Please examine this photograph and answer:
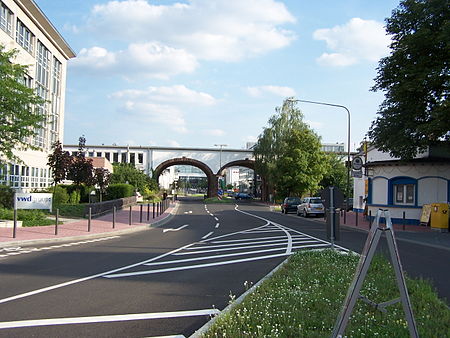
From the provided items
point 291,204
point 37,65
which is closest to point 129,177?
point 37,65

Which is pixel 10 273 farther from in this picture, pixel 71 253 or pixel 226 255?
pixel 226 255

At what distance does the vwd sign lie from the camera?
18.7 m

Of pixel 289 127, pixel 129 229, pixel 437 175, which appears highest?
pixel 289 127

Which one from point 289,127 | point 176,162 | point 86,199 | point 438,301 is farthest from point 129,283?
point 176,162

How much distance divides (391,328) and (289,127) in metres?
55.5

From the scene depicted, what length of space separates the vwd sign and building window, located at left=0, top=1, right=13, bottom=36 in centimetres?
1612

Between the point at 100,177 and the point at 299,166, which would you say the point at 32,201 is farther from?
the point at 299,166

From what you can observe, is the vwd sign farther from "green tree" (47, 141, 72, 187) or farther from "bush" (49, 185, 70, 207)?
"bush" (49, 185, 70, 207)

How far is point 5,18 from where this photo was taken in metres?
A: 30.3

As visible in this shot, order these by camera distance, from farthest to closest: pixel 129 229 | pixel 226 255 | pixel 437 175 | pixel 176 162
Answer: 1. pixel 176 162
2. pixel 437 175
3. pixel 129 229
4. pixel 226 255

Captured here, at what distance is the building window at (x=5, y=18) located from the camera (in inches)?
1165

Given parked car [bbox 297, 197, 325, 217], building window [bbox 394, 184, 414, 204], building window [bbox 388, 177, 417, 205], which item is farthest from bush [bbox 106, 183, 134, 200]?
building window [bbox 394, 184, 414, 204]

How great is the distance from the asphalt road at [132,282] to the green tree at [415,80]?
25.8ft

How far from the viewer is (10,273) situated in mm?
9242
